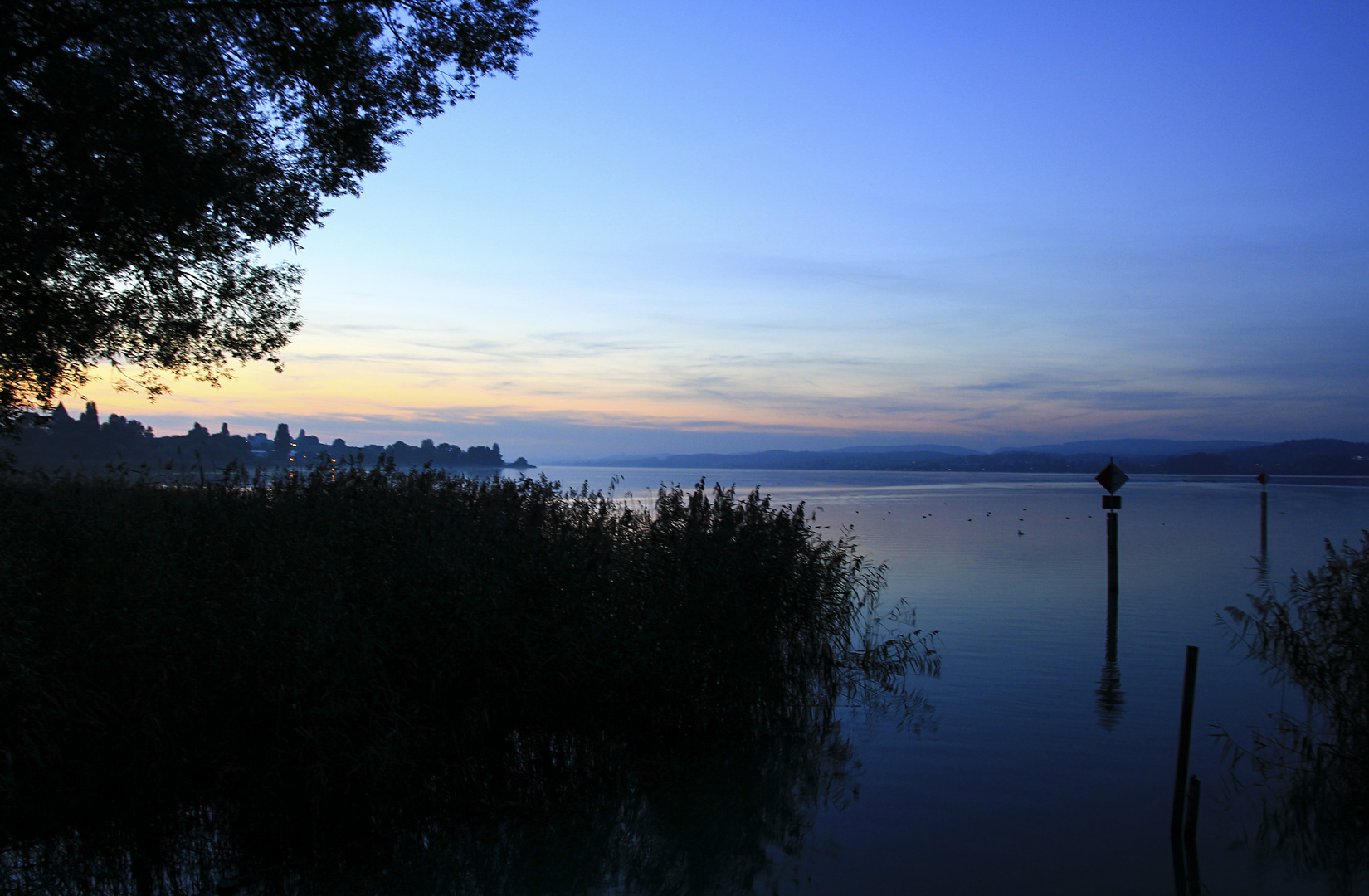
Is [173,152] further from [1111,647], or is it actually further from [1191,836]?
[1111,647]

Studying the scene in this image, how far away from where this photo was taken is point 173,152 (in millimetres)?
8094

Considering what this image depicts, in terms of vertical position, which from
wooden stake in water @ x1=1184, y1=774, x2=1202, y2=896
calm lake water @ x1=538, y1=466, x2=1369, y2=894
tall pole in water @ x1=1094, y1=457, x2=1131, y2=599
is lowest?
calm lake water @ x1=538, y1=466, x2=1369, y2=894

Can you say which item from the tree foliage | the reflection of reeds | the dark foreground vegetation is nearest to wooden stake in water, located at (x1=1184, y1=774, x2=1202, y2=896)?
the reflection of reeds

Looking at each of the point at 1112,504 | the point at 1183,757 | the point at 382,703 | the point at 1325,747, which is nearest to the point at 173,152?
the point at 382,703

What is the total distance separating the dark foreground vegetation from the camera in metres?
6.52

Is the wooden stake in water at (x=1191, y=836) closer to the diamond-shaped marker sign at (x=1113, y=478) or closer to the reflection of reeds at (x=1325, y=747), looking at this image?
the reflection of reeds at (x=1325, y=747)

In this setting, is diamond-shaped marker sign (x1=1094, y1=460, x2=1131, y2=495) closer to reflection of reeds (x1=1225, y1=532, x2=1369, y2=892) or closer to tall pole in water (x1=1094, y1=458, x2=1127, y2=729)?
tall pole in water (x1=1094, y1=458, x2=1127, y2=729)

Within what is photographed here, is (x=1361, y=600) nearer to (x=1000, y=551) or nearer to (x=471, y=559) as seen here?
(x=471, y=559)

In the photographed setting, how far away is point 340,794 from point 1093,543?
3160cm

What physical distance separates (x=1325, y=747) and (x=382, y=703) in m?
9.15

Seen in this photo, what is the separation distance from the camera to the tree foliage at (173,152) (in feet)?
25.0

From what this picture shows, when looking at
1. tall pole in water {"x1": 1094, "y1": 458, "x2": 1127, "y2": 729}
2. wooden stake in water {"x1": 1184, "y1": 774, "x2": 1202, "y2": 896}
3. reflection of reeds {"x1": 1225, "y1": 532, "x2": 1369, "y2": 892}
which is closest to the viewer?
wooden stake in water {"x1": 1184, "y1": 774, "x2": 1202, "y2": 896}

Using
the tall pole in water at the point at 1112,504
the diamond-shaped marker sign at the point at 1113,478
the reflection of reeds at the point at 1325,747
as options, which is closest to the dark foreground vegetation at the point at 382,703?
the reflection of reeds at the point at 1325,747

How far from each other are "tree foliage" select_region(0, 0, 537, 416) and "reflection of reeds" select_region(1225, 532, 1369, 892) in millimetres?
10833
